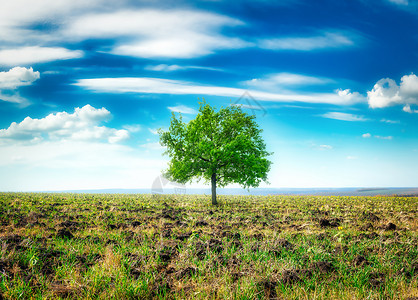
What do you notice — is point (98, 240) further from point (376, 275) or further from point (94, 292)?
point (376, 275)

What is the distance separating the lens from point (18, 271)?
5098 millimetres

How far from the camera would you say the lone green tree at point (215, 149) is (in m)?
23.3

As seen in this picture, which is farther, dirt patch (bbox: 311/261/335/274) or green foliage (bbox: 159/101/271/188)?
green foliage (bbox: 159/101/271/188)

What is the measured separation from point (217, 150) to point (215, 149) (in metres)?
0.27

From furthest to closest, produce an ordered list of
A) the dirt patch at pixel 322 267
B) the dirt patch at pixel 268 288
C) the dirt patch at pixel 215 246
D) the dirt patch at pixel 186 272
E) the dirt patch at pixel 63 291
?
the dirt patch at pixel 215 246
the dirt patch at pixel 322 267
the dirt patch at pixel 186 272
the dirt patch at pixel 268 288
the dirt patch at pixel 63 291

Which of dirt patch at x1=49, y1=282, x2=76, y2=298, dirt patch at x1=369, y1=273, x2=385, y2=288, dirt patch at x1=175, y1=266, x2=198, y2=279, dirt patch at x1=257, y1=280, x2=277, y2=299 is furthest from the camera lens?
dirt patch at x1=175, y1=266, x2=198, y2=279

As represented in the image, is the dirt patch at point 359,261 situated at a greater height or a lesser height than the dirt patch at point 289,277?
lesser

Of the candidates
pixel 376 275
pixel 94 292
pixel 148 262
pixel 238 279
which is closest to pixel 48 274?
pixel 94 292

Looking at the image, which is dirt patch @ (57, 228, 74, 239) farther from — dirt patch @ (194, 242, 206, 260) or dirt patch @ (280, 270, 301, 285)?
dirt patch @ (280, 270, 301, 285)

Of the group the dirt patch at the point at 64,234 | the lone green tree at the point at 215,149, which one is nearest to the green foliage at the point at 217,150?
the lone green tree at the point at 215,149

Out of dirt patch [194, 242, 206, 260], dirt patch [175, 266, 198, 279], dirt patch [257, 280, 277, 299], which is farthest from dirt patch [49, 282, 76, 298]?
dirt patch [257, 280, 277, 299]

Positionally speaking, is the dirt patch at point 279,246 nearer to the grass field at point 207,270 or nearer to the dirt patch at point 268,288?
the grass field at point 207,270

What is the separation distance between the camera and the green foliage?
76.5ft

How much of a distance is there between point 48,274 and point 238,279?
4.02 metres
